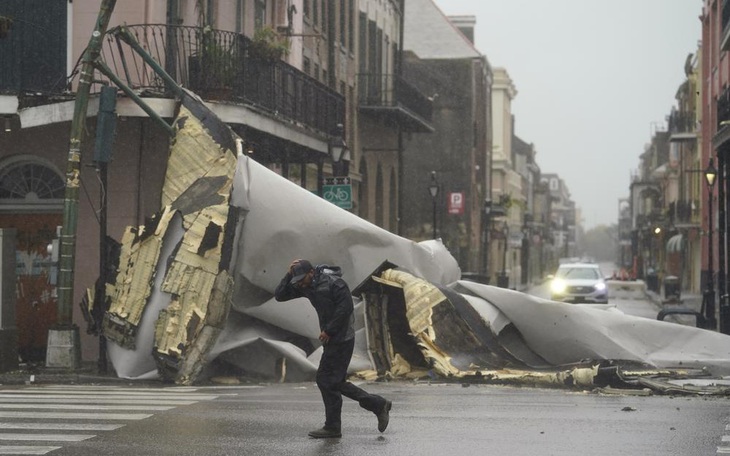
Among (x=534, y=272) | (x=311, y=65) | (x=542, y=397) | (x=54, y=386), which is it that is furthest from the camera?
(x=534, y=272)

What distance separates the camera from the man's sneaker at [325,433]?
11.2 m

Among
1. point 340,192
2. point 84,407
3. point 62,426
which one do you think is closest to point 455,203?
point 340,192

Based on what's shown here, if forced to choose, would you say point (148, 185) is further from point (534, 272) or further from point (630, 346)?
point (534, 272)

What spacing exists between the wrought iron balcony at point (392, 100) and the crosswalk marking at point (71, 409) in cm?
2650

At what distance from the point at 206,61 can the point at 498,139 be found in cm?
7556

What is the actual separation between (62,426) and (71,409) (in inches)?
64.6

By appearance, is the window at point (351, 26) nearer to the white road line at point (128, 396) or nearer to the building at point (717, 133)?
the building at point (717, 133)

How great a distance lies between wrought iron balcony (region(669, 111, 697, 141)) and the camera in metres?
66.8

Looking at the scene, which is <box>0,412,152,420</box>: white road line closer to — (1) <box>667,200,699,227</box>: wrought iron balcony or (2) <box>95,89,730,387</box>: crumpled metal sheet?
(2) <box>95,89,730,387</box>: crumpled metal sheet

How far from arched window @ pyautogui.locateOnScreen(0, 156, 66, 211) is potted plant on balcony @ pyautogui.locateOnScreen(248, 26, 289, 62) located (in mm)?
4032

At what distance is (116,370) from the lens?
1819 centimetres

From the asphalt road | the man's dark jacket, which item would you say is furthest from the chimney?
the man's dark jacket

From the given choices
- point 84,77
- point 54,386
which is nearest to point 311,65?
point 84,77

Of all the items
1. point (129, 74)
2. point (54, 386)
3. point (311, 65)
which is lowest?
point (54, 386)
